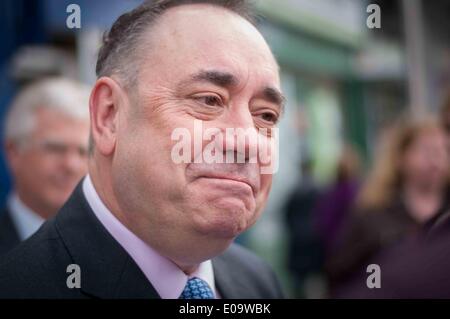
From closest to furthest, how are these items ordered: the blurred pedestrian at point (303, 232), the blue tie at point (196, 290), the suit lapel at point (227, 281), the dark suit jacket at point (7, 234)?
the blue tie at point (196, 290) < the suit lapel at point (227, 281) < the dark suit jacket at point (7, 234) < the blurred pedestrian at point (303, 232)

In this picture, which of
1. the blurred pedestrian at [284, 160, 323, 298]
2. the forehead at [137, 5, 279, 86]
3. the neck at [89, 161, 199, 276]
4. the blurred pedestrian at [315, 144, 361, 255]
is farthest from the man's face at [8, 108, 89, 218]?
the blurred pedestrian at [284, 160, 323, 298]

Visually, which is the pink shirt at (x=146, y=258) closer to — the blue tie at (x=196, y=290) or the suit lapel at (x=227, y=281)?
the blue tie at (x=196, y=290)

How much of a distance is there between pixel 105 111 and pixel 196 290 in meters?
0.51

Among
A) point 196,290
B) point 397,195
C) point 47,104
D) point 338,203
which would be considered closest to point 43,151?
point 47,104

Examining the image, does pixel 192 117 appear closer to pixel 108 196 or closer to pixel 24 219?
pixel 108 196

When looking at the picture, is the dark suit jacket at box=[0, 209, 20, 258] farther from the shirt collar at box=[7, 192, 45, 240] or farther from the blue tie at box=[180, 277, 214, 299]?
the blue tie at box=[180, 277, 214, 299]

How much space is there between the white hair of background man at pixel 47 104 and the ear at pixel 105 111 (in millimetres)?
903

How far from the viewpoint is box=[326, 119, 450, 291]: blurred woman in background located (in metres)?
3.77

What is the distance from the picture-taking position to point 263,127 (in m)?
1.61

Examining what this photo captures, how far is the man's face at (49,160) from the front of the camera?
226 centimetres

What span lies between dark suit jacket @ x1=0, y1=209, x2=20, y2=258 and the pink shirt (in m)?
0.48

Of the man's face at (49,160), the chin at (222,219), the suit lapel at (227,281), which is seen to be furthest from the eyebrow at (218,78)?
the man's face at (49,160)

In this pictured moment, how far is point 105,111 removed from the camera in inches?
63.1
